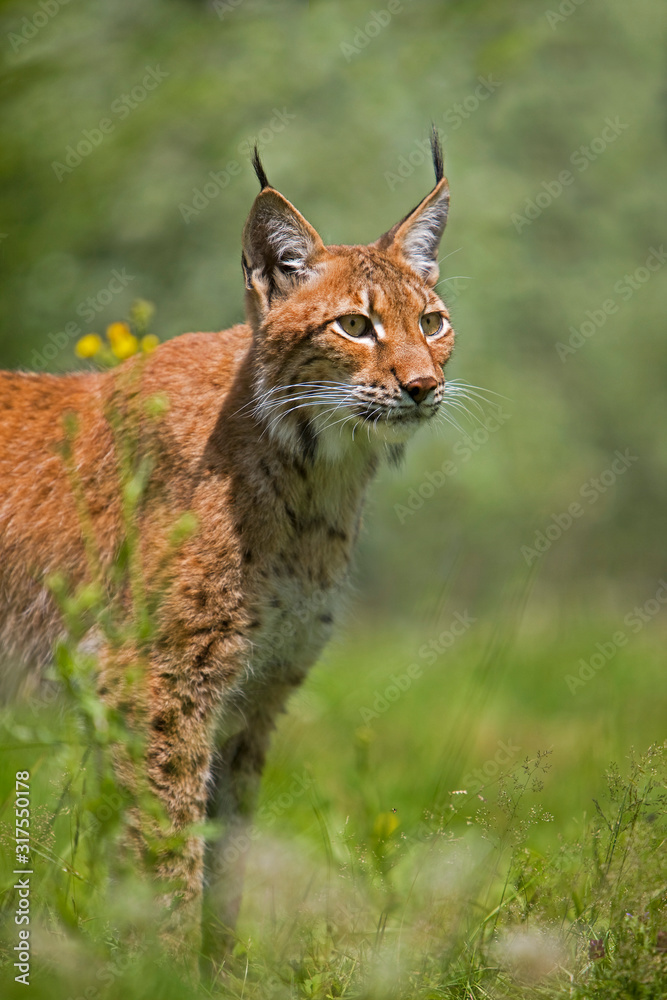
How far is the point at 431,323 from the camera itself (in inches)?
155

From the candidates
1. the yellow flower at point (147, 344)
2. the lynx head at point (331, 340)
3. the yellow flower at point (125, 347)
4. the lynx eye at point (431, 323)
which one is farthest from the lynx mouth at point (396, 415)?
the yellow flower at point (125, 347)

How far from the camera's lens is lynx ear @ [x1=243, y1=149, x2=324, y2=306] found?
3627mm

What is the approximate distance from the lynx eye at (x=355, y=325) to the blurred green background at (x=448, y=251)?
1.37 m

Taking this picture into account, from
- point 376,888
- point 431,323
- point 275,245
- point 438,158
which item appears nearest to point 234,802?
point 376,888

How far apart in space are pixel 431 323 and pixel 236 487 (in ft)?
3.39

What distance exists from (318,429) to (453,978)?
1.90m

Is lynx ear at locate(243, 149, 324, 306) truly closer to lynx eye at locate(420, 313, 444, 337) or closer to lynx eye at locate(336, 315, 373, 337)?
lynx eye at locate(336, 315, 373, 337)

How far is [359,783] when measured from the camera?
4059mm

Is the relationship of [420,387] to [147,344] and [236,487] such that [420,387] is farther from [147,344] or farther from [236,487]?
[147,344]

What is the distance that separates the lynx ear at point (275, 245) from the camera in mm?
3627

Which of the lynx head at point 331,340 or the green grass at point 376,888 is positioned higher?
the lynx head at point 331,340

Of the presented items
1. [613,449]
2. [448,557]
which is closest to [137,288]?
[448,557]

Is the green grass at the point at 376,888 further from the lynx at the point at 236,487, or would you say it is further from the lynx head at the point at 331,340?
the lynx head at the point at 331,340

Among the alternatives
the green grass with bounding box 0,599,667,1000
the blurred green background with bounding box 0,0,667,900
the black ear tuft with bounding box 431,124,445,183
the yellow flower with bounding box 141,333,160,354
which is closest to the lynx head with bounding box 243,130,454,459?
the yellow flower with bounding box 141,333,160,354
